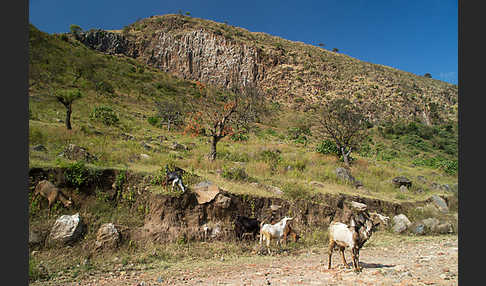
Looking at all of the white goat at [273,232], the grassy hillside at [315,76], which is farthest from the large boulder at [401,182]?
the grassy hillside at [315,76]

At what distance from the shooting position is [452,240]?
7.70m

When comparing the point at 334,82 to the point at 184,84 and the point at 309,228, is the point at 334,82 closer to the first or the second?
the point at 184,84

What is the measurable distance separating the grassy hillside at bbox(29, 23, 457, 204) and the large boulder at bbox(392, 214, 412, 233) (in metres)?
1.96

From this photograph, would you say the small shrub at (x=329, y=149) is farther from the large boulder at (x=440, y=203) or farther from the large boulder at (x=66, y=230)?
the large boulder at (x=66, y=230)

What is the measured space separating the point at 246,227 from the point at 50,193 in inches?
211

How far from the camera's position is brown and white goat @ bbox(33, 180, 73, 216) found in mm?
6203

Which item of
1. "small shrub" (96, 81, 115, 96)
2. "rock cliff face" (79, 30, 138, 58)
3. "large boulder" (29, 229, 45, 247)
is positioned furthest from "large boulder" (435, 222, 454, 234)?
"rock cliff face" (79, 30, 138, 58)

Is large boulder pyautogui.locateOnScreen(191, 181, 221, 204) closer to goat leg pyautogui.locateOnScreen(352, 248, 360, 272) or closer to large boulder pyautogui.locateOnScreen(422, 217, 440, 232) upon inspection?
goat leg pyautogui.locateOnScreen(352, 248, 360, 272)

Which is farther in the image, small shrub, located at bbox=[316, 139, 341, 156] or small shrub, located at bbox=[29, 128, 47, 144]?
small shrub, located at bbox=[316, 139, 341, 156]

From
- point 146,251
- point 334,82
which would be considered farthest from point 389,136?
point 146,251

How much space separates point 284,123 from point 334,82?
2435 centimetres

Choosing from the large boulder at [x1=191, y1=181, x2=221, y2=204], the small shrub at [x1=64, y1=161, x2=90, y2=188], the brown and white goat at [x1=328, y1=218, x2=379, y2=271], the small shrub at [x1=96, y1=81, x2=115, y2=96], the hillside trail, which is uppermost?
the small shrub at [x1=96, y1=81, x2=115, y2=96]

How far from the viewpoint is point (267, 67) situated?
64.1m

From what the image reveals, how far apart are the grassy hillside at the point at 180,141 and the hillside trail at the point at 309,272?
9.17 feet
